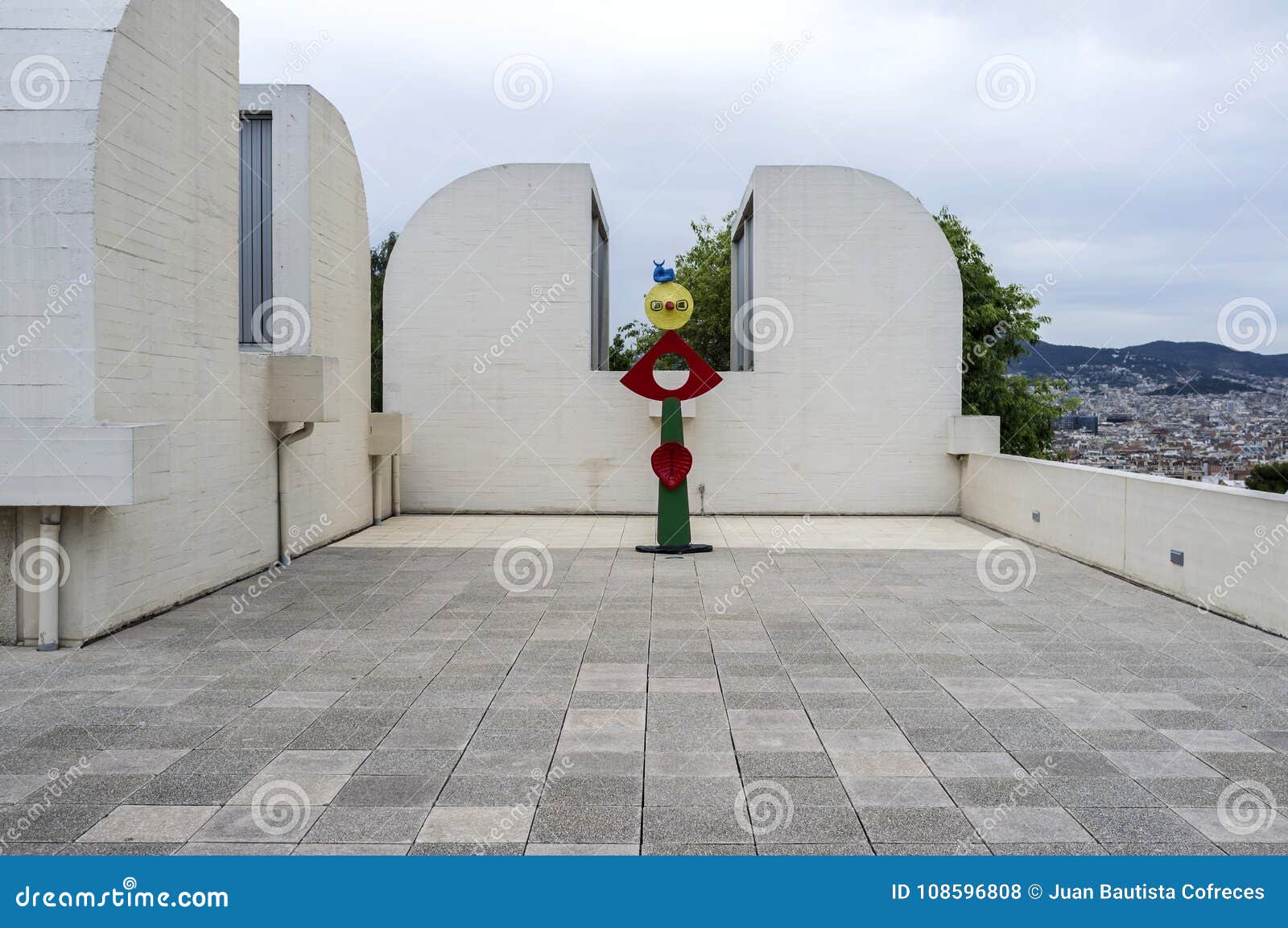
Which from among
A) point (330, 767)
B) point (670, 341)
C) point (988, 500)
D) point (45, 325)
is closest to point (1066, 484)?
point (988, 500)

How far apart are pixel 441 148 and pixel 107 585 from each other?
9408mm

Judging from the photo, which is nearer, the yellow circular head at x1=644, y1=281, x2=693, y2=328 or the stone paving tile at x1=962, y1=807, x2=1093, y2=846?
the stone paving tile at x1=962, y1=807, x2=1093, y2=846

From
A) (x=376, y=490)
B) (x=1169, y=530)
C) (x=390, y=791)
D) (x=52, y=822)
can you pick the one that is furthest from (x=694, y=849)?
(x=376, y=490)

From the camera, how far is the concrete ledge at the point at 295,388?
9391mm

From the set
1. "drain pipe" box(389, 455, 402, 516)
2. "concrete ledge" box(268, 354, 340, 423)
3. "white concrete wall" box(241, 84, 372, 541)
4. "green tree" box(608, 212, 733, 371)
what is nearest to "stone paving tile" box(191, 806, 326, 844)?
"concrete ledge" box(268, 354, 340, 423)

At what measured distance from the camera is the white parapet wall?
22.9ft

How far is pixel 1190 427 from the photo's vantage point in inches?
362

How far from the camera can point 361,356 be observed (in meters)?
12.4

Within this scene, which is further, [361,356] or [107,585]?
[361,356]

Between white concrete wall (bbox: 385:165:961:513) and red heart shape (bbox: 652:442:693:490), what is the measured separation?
3.51m

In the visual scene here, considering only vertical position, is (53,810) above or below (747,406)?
below

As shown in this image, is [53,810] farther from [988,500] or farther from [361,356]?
[988,500]

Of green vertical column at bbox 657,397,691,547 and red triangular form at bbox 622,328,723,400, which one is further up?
red triangular form at bbox 622,328,723,400

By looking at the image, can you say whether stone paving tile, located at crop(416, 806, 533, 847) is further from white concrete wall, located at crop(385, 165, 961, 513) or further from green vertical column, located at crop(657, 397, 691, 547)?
white concrete wall, located at crop(385, 165, 961, 513)
